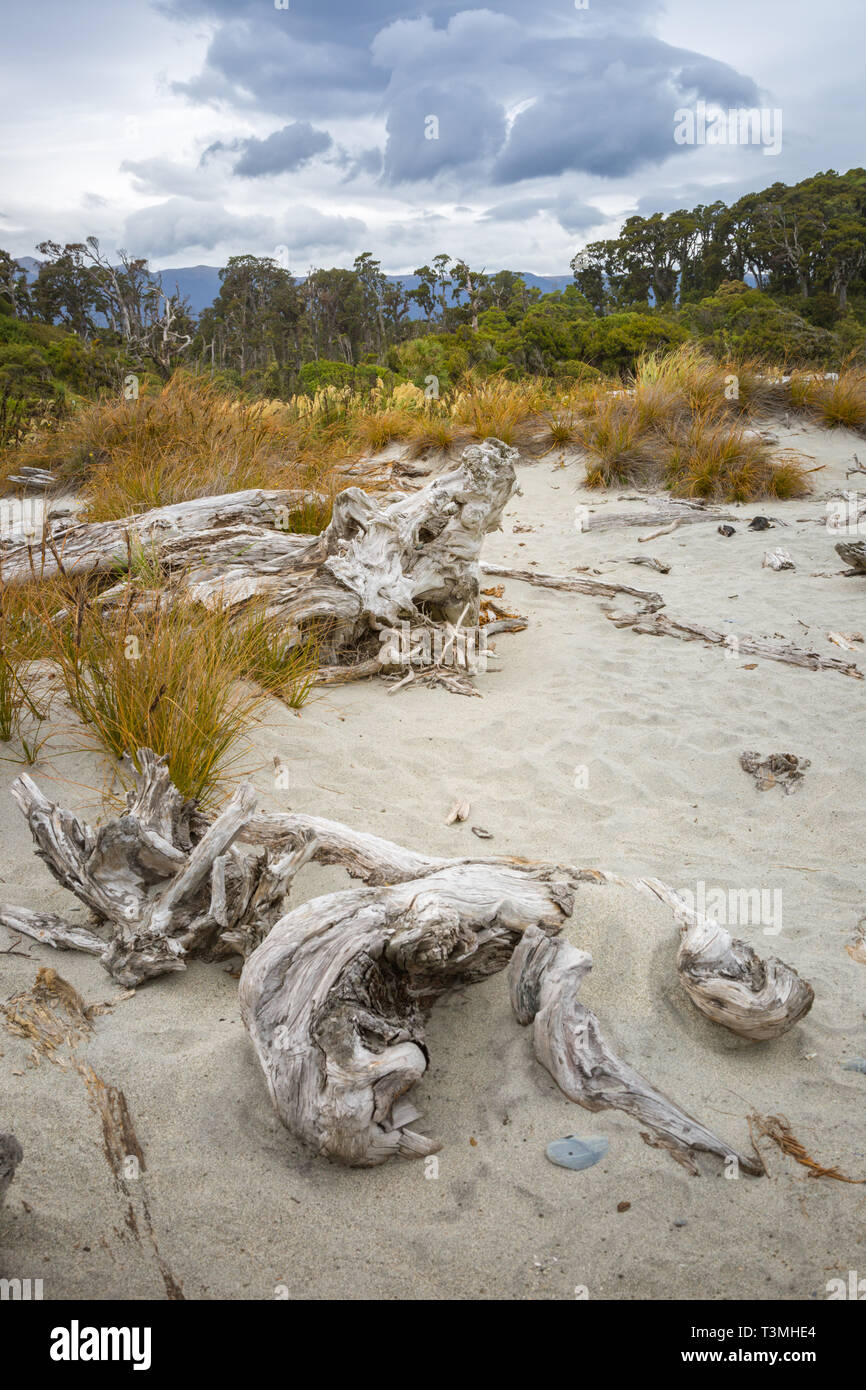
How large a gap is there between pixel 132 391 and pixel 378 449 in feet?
11.3

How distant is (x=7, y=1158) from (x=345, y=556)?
12.6ft

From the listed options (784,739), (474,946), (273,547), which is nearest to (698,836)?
(784,739)

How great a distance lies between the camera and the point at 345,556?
191 inches

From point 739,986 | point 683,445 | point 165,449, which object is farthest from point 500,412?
point 739,986

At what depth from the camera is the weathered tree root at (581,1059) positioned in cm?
179

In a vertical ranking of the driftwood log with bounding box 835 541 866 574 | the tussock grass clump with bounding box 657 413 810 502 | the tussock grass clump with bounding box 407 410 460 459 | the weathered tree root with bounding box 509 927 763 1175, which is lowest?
the weathered tree root with bounding box 509 927 763 1175

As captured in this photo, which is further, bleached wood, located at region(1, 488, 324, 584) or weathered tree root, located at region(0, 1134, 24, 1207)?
bleached wood, located at region(1, 488, 324, 584)

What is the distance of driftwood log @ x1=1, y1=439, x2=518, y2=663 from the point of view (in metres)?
4.75

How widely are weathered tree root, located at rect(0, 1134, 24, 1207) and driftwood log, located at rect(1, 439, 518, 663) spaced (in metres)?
3.27

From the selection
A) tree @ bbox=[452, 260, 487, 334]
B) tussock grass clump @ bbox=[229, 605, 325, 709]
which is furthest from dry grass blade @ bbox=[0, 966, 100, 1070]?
tree @ bbox=[452, 260, 487, 334]

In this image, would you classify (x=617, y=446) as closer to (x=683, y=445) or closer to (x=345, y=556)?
(x=683, y=445)

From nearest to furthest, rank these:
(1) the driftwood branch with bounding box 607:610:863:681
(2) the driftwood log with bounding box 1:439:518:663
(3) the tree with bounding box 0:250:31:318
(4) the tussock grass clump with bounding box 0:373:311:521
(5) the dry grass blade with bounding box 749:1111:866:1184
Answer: (5) the dry grass blade with bounding box 749:1111:866:1184, (2) the driftwood log with bounding box 1:439:518:663, (1) the driftwood branch with bounding box 607:610:863:681, (4) the tussock grass clump with bounding box 0:373:311:521, (3) the tree with bounding box 0:250:31:318

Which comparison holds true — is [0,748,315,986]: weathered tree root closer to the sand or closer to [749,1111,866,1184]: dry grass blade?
the sand

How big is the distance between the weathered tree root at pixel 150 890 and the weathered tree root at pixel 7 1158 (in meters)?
0.71
